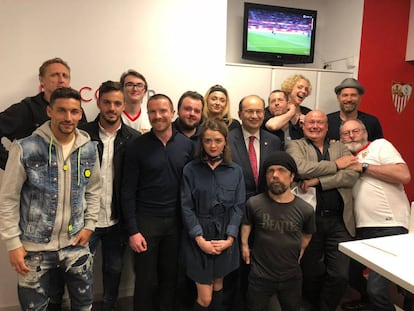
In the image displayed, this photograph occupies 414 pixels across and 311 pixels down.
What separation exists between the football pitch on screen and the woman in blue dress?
192 cm

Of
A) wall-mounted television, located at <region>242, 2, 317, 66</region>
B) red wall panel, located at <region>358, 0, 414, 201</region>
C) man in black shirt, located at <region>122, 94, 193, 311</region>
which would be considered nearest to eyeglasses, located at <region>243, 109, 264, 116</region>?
man in black shirt, located at <region>122, 94, 193, 311</region>

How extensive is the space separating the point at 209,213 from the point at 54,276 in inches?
35.2

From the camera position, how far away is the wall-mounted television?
11.6 ft

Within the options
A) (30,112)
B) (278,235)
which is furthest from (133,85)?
(278,235)

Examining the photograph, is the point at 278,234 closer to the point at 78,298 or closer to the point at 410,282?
the point at 410,282

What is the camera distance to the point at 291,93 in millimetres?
2775

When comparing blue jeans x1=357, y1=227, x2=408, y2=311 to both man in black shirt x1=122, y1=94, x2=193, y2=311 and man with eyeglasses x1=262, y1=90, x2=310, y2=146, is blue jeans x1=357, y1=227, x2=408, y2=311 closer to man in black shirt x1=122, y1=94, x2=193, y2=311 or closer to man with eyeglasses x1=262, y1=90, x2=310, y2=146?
man with eyeglasses x1=262, y1=90, x2=310, y2=146

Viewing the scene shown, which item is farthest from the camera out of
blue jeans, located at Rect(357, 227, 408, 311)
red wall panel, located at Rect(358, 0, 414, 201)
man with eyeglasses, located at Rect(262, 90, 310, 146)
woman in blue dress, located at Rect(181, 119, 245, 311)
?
red wall panel, located at Rect(358, 0, 414, 201)

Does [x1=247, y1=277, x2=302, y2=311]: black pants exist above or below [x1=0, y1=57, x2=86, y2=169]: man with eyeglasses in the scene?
below

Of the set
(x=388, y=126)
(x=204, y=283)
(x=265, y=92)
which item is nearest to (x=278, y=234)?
(x=204, y=283)

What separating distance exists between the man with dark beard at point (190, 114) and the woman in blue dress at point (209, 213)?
0.23 metres

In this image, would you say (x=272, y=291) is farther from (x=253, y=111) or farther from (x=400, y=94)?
(x=400, y=94)

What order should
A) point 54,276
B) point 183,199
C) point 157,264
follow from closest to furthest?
1. point 54,276
2. point 183,199
3. point 157,264

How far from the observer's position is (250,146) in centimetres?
224
